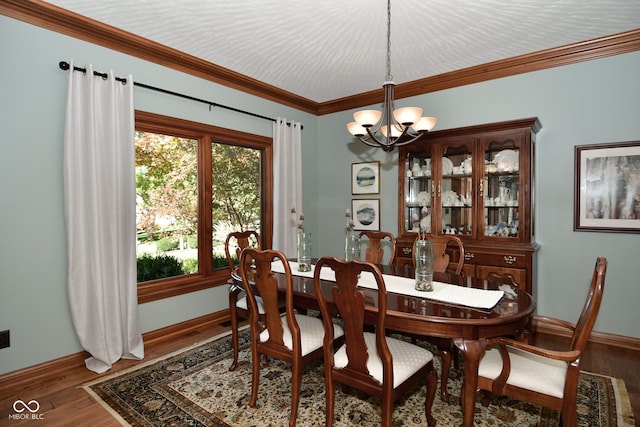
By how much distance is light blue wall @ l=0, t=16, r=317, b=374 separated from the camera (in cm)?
237

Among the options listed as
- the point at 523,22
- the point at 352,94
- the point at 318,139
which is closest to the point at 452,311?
the point at 523,22

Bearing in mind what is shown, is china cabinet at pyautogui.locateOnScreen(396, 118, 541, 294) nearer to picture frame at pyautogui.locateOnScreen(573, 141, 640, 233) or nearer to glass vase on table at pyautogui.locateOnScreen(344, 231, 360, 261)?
picture frame at pyautogui.locateOnScreen(573, 141, 640, 233)

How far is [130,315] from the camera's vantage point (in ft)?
9.44

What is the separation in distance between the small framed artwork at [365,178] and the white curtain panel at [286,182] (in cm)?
72

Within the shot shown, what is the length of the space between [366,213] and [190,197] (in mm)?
2159

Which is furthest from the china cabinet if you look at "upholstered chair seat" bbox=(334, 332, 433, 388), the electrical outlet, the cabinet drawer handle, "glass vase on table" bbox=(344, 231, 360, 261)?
the electrical outlet

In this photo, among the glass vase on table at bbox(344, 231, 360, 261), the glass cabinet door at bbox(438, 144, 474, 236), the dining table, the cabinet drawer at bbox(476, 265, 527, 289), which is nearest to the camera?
the dining table

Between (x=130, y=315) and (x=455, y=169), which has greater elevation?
(x=455, y=169)

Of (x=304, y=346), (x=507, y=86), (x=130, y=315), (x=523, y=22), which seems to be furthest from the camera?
(x=507, y=86)

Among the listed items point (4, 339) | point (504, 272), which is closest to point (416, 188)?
point (504, 272)

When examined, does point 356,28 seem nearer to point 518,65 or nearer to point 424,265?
point 518,65

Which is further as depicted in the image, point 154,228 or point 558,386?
point 154,228

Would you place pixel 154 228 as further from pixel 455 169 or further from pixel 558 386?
pixel 558 386

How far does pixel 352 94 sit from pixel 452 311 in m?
3.33
